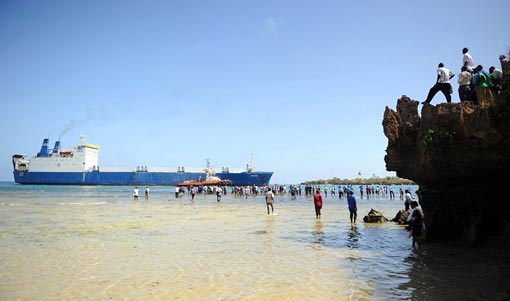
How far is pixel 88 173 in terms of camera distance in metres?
86.6

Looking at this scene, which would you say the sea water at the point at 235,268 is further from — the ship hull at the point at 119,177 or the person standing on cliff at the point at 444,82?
the ship hull at the point at 119,177

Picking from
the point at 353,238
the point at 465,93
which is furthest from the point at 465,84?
the point at 353,238

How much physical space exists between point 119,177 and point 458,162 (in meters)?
89.0

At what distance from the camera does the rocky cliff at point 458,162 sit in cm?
734

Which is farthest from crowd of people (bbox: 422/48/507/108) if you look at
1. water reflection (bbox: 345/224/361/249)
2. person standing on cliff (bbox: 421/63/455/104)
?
water reflection (bbox: 345/224/361/249)

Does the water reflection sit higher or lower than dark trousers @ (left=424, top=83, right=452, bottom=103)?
lower

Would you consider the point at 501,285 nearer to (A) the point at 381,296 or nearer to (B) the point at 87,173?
(A) the point at 381,296

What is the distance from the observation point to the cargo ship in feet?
284

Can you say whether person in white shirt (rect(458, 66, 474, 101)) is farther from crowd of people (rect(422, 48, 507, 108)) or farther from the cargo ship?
the cargo ship

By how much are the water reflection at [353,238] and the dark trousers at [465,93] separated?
4.90 metres

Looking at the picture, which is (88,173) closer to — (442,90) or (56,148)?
(56,148)

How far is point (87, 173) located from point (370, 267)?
Answer: 91587 mm

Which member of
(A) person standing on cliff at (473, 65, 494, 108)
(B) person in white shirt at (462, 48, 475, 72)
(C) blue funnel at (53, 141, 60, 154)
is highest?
(C) blue funnel at (53, 141, 60, 154)

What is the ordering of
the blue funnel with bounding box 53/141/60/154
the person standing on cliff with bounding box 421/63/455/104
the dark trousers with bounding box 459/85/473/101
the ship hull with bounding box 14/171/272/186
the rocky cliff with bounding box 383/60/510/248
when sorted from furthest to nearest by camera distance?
1. the blue funnel with bounding box 53/141/60/154
2. the ship hull with bounding box 14/171/272/186
3. the person standing on cliff with bounding box 421/63/455/104
4. the dark trousers with bounding box 459/85/473/101
5. the rocky cliff with bounding box 383/60/510/248
